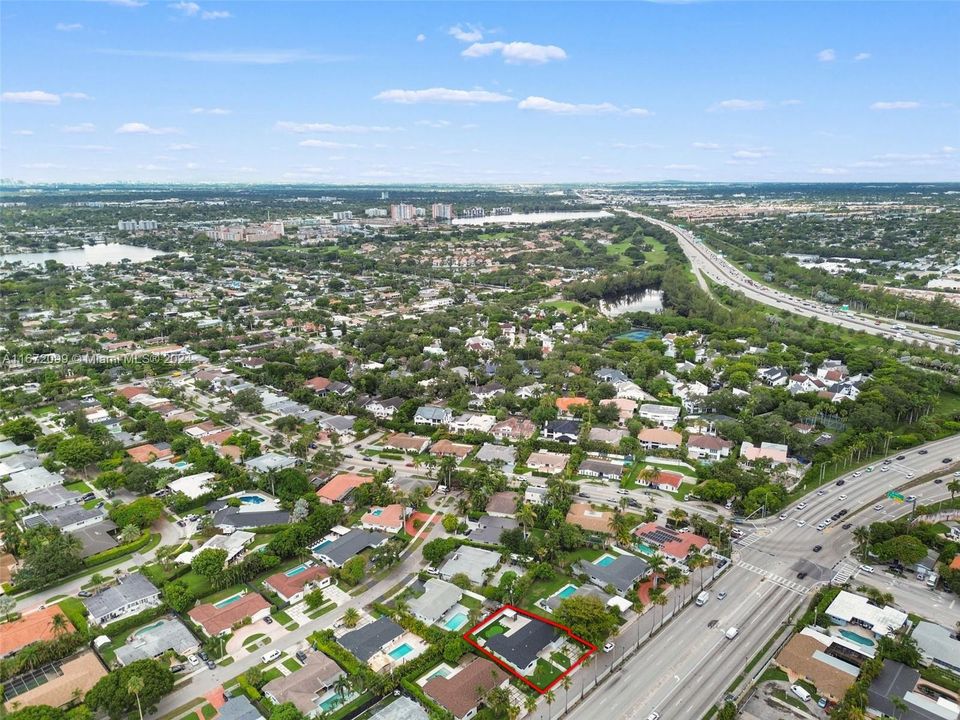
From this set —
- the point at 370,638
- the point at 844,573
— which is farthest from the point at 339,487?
the point at 844,573

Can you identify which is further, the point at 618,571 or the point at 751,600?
the point at 618,571

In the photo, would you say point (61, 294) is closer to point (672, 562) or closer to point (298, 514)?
point (298, 514)

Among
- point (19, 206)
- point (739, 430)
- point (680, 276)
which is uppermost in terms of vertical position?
point (19, 206)

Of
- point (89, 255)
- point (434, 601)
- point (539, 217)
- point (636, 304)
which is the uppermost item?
point (539, 217)

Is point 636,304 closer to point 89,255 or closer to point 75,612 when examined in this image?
point 75,612

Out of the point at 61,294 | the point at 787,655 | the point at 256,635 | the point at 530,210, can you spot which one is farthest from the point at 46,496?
the point at 530,210

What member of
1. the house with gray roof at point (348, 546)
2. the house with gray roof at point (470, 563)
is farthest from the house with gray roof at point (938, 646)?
the house with gray roof at point (348, 546)

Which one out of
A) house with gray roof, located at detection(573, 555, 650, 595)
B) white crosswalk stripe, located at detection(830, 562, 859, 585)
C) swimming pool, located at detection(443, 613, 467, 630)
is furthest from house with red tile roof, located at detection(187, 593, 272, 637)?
white crosswalk stripe, located at detection(830, 562, 859, 585)
